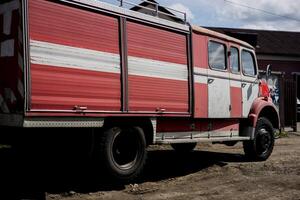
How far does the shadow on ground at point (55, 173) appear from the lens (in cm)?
795

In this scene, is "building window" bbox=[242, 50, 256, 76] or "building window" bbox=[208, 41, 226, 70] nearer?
"building window" bbox=[208, 41, 226, 70]

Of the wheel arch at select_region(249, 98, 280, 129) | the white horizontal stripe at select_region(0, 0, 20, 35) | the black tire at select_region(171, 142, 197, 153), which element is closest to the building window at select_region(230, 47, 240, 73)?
the wheel arch at select_region(249, 98, 280, 129)

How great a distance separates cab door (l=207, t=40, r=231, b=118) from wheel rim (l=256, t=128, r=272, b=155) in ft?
4.66

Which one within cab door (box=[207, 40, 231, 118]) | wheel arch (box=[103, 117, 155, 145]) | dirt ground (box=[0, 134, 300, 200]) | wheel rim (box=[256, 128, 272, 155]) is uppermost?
cab door (box=[207, 40, 231, 118])

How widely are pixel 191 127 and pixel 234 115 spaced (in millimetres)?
1523

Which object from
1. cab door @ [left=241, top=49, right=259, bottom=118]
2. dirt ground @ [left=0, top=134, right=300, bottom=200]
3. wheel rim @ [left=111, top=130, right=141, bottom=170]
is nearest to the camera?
dirt ground @ [left=0, top=134, right=300, bottom=200]

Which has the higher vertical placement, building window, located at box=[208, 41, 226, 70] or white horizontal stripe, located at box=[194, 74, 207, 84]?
building window, located at box=[208, 41, 226, 70]

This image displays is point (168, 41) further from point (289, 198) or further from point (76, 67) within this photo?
point (289, 198)

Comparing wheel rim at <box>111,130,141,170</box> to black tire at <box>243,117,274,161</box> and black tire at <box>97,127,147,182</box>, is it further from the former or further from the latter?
black tire at <box>243,117,274,161</box>

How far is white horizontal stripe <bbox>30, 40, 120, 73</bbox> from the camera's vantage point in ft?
22.8

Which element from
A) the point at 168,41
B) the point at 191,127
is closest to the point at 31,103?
the point at 168,41

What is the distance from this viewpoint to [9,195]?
Answer: 7.45m

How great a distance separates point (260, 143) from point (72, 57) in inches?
234

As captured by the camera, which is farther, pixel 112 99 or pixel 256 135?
pixel 256 135
